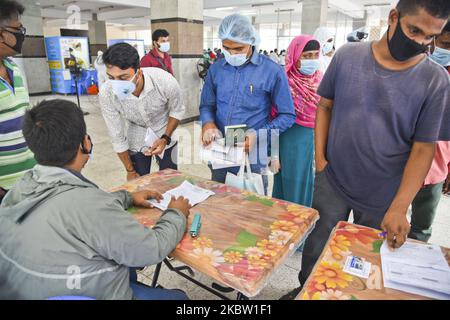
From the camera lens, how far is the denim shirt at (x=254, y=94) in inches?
64.4

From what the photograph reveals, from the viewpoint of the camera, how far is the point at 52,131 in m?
0.84

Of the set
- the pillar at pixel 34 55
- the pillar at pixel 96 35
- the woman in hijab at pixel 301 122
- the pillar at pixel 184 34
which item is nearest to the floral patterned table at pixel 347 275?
the woman in hijab at pixel 301 122

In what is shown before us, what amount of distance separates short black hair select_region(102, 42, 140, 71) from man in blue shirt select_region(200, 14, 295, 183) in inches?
18.4

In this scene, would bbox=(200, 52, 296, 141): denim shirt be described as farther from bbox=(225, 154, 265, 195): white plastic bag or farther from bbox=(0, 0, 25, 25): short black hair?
bbox=(0, 0, 25, 25): short black hair

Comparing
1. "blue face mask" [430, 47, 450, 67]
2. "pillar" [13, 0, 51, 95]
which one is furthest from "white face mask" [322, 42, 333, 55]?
"pillar" [13, 0, 51, 95]

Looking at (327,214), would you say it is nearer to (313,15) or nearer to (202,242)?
→ (202,242)

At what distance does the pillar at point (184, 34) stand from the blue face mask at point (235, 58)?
3666 millimetres

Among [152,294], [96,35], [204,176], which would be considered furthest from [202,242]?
[96,35]

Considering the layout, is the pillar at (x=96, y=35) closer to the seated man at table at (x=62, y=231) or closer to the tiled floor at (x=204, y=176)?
the tiled floor at (x=204, y=176)

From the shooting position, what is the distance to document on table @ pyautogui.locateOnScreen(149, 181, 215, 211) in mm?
1247

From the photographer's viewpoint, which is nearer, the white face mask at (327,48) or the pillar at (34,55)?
the white face mask at (327,48)

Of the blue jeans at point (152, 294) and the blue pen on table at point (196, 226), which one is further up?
the blue pen on table at point (196, 226)

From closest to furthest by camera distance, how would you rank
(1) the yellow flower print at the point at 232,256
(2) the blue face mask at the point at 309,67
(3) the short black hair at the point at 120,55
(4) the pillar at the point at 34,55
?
(1) the yellow flower print at the point at 232,256
(3) the short black hair at the point at 120,55
(2) the blue face mask at the point at 309,67
(4) the pillar at the point at 34,55

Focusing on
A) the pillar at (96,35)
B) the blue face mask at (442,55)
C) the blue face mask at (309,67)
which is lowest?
the blue face mask at (309,67)
